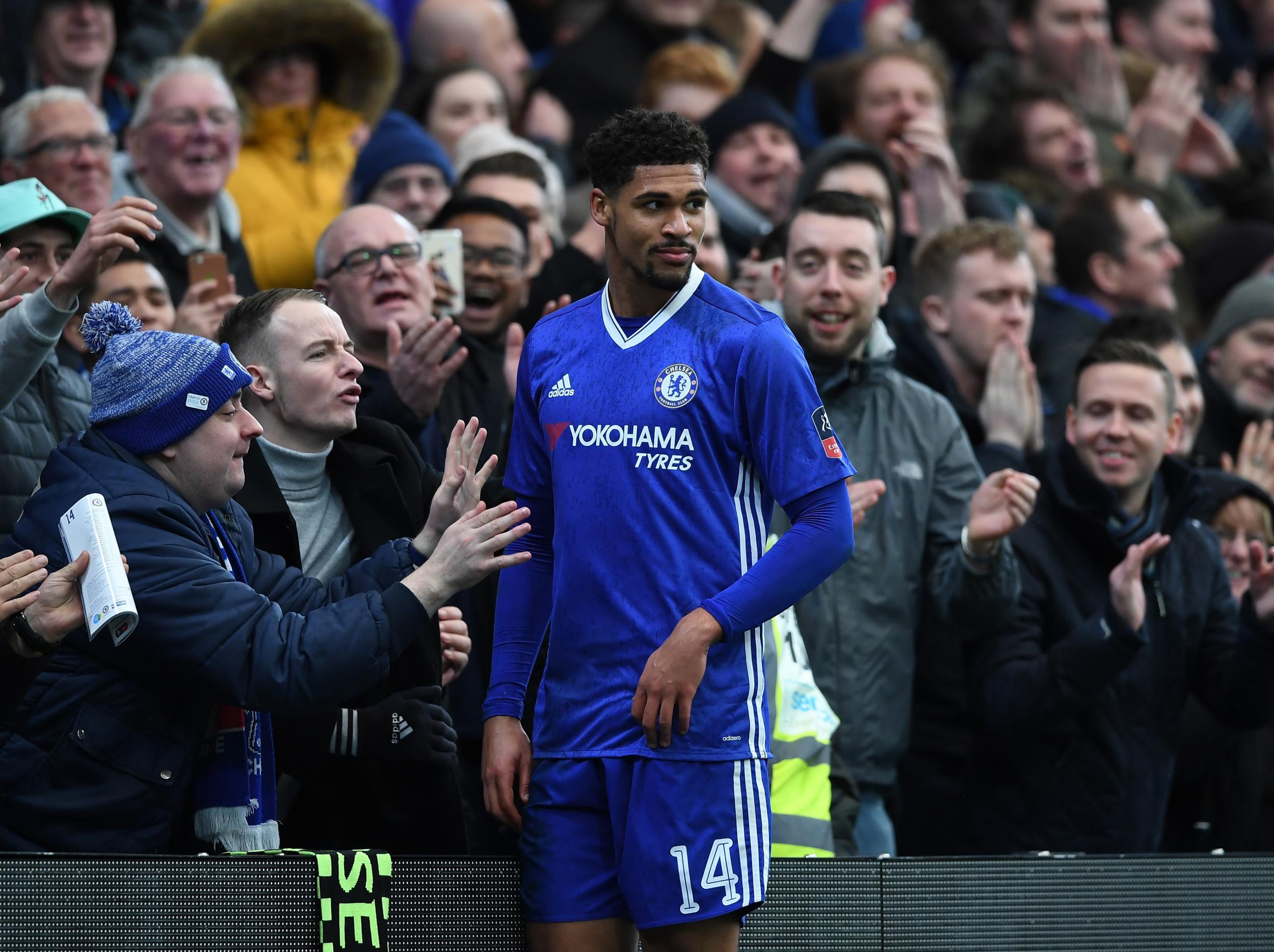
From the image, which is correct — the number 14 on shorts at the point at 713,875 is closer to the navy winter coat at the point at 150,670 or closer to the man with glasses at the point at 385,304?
the navy winter coat at the point at 150,670

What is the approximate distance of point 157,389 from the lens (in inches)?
174

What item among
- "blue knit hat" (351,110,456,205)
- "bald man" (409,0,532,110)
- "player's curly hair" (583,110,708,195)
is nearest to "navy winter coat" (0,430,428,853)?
"player's curly hair" (583,110,708,195)

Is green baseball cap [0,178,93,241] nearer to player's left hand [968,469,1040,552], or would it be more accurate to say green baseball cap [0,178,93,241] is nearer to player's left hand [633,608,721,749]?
player's left hand [633,608,721,749]

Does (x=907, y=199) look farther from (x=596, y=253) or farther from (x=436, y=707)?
(x=436, y=707)

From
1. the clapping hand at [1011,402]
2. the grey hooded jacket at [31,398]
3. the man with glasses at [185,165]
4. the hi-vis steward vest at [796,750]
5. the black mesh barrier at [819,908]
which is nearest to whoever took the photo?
the black mesh barrier at [819,908]

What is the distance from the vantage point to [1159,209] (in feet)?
34.9

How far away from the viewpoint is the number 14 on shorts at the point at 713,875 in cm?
411

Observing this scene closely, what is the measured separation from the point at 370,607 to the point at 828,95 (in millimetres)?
6540

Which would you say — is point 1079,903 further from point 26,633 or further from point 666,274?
point 26,633

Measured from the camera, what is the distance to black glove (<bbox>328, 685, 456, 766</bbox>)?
5062mm

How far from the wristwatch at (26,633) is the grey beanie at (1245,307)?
20.5 ft

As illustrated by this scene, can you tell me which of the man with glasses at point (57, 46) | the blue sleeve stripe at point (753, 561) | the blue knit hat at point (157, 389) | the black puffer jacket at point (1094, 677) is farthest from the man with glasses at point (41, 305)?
the black puffer jacket at point (1094, 677)

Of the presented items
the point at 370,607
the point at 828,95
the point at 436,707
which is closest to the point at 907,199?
the point at 828,95

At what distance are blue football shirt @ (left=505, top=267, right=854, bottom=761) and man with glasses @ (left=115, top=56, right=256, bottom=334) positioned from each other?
3237 mm
